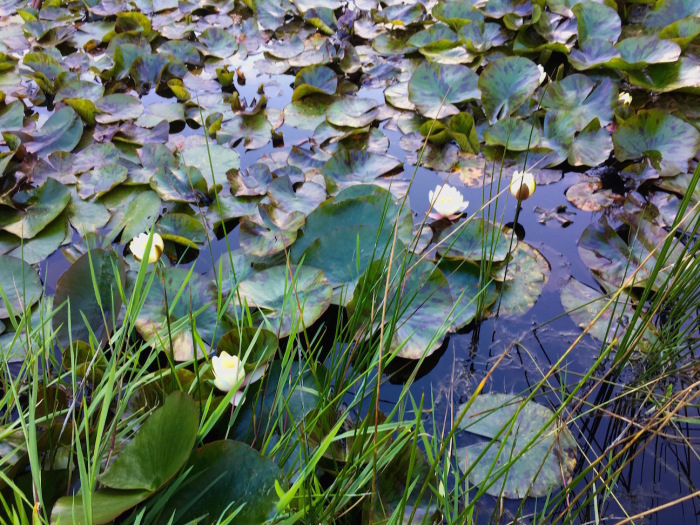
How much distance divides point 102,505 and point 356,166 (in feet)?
4.33

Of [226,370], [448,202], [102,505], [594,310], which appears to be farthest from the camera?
[448,202]

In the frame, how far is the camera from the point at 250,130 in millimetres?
2170

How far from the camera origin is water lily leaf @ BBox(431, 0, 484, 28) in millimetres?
2533

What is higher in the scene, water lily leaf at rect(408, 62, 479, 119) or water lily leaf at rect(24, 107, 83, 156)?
water lily leaf at rect(408, 62, 479, 119)

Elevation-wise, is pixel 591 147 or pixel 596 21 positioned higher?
pixel 596 21

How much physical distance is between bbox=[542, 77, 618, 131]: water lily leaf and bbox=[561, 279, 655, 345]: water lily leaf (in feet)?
2.77

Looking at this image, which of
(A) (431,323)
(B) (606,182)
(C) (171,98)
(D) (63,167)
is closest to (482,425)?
(A) (431,323)

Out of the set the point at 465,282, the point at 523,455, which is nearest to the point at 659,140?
the point at 465,282

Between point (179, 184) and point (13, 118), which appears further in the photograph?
point (13, 118)

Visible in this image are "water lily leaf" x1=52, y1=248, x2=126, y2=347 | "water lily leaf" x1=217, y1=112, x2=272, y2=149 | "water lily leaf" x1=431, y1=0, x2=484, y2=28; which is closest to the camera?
"water lily leaf" x1=52, y1=248, x2=126, y2=347

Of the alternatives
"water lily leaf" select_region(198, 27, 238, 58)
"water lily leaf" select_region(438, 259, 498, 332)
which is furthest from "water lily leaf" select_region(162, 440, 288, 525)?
"water lily leaf" select_region(198, 27, 238, 58)

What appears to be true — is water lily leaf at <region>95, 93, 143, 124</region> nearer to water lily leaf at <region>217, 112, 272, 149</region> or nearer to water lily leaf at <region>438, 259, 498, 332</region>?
water lily leaf at <region>217, 112, 272, 149</region>

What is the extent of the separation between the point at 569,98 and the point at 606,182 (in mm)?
400

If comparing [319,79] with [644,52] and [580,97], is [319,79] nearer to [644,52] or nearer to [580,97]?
[580,97]
